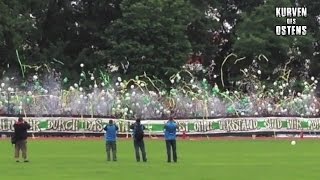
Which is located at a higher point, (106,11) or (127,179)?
(106,11)

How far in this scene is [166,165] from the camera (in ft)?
81.9

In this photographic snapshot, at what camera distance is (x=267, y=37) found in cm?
6341

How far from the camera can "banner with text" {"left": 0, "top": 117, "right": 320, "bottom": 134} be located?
152ft

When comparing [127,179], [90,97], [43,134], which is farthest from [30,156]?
[90,97]

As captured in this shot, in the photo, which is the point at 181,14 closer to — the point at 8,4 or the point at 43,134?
the point at 8,4

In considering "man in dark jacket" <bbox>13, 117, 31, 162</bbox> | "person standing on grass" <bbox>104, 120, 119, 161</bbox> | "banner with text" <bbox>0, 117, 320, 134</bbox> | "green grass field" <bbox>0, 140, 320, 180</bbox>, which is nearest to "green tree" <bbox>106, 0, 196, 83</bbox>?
"banner with text" <bbox>0, 117, 320, 134</bbox>

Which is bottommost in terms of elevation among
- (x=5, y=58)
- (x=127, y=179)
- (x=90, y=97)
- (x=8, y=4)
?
(x=127, y=179)

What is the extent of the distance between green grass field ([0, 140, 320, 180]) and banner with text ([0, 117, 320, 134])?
12.4 metres

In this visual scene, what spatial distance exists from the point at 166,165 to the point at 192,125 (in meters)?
23.5

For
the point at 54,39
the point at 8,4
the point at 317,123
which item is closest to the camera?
the point at 317,123

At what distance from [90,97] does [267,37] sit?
18919 mm

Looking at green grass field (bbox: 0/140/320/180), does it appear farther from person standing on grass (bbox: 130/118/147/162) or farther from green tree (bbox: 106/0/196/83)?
green tree (bbox: 106/0/196/83)

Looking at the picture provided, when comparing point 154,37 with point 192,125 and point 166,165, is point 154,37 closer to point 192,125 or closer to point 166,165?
point 192,125

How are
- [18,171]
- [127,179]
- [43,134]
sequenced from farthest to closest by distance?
[43,134], [18,171], [127,179]
